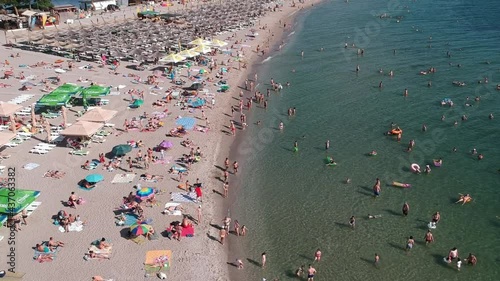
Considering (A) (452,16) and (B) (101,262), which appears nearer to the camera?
(B) (101,262)

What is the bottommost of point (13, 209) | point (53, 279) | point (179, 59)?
point (53, 279)

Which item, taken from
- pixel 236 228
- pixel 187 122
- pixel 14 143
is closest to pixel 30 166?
pixel 14 143

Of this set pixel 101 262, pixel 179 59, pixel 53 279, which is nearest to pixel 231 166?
pixel 101 262

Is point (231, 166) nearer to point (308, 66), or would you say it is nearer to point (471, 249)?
point (471, 249)

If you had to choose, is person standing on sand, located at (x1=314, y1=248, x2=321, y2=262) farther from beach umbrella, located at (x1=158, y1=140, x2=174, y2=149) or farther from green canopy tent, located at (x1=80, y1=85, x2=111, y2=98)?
green canopy tent, located at (x1=80, y1=85, x2=111, y2=98)

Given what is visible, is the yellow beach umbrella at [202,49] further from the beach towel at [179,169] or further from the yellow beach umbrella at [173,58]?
the beach towel at [179,169]

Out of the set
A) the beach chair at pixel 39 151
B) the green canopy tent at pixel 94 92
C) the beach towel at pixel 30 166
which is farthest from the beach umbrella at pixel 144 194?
the green canopy tent at pixel 94 92
